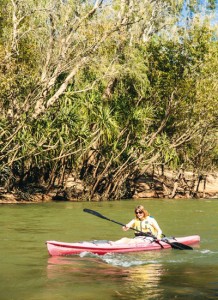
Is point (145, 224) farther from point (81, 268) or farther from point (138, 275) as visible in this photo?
point (138, 275)

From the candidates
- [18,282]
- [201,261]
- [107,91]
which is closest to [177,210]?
[107,91]

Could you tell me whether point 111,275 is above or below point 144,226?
below

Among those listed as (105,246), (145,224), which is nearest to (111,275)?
(105,246)

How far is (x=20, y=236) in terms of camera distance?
16203mm

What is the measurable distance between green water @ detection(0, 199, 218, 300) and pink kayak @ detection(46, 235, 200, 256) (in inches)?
5.8

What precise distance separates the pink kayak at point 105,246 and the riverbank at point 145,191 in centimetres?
1282

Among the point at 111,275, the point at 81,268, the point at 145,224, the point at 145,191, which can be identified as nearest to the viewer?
the point at 111,275

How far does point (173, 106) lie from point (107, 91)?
3.53 m

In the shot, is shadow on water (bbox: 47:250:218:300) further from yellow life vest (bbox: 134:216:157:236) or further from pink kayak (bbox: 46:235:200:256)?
yellow life vest (bbox: 134:216:157:236)

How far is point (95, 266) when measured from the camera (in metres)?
12.0

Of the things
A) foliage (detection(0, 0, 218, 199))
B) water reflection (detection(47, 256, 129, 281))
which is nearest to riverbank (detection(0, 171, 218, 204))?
foliage (detection(0, 0, 218, 199))

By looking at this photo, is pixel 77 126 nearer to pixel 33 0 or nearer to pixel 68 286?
pixel 33 0

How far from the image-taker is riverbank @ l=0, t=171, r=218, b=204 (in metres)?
27.0

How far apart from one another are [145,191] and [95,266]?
21225 millimetres
